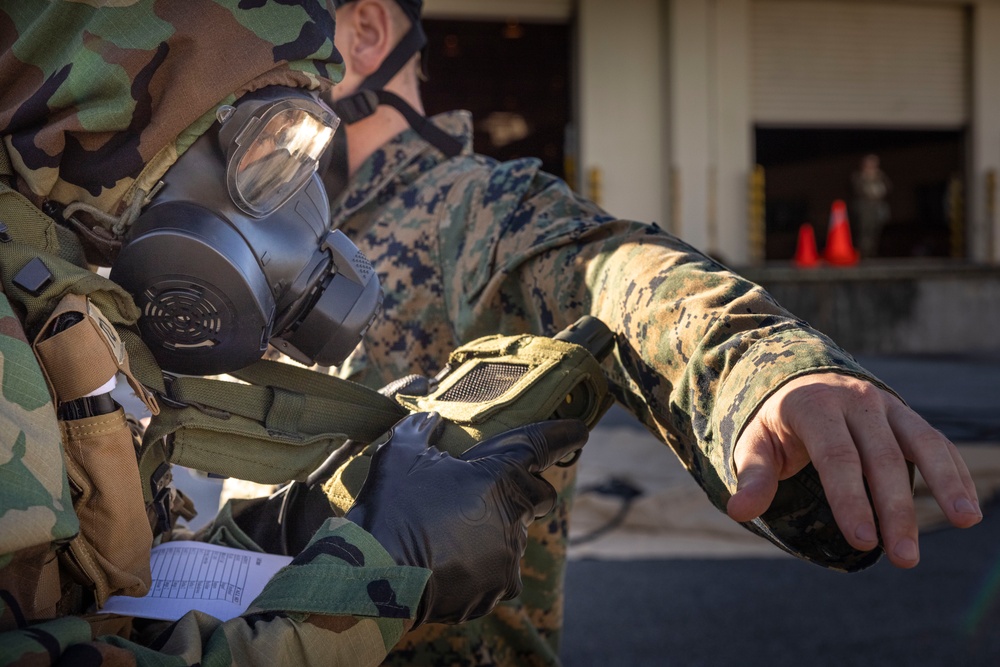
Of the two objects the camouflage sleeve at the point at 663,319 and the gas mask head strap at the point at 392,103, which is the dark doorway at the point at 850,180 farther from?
the camouflage sleeve at the point at 663,319

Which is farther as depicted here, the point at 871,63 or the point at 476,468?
the point at 871,63

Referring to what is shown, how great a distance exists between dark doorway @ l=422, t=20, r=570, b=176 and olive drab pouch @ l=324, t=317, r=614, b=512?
37.4 feet

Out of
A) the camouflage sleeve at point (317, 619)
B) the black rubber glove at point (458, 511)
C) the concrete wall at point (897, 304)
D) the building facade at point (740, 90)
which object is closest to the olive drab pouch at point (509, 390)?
the black rubber glove at point (458, 511)

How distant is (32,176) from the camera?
1134 mm

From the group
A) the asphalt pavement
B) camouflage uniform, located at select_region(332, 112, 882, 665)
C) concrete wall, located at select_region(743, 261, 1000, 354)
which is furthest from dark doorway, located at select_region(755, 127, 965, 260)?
camouflage uniform, located at select_region(332, 112, 882, 665)

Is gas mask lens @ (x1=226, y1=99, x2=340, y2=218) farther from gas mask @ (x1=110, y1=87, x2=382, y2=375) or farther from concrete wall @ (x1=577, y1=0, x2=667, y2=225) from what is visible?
concrete wall @ (x1=577, y1=0, x2=667, y2=225)

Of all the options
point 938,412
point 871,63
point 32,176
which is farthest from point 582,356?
point 871,63

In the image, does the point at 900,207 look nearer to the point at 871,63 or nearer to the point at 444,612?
the point at 871,63

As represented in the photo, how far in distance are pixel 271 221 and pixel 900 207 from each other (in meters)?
19.4

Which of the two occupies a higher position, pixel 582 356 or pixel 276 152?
pixel 276 152

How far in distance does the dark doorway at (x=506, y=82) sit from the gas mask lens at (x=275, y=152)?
11374 millimetres

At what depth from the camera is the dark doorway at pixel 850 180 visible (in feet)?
56.5

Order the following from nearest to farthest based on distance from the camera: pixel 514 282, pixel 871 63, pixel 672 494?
pixel 514 282
pixel 672 494
pixel 871 63

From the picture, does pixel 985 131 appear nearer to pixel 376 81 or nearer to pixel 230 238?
pixel 376 81
